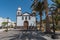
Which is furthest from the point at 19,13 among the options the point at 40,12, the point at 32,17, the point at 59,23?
the point at 59,23

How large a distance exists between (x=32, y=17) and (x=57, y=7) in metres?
27.1

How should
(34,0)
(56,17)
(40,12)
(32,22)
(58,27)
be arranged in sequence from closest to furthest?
(34,0) < (56,17) < (58,27) < (40,12) < (32,22)

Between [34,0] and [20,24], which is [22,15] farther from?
[34,0]

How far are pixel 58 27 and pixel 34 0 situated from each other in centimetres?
2342

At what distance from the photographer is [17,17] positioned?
7644 cm

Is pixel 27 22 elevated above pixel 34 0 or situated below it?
below

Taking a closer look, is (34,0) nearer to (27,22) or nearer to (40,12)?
(40,12)

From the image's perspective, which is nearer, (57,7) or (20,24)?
(57,7)

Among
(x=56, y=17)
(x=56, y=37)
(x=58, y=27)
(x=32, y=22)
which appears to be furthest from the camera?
(x=32, y=22)

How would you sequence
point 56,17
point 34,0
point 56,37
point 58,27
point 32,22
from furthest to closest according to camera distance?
point 32,22 < point 58,27 < point 56,17 < point 34,0 < point 56,37

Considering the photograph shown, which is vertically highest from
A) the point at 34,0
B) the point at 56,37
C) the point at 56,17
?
the point at 34,0

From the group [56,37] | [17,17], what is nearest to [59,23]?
[17,17]

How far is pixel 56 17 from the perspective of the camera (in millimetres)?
48812

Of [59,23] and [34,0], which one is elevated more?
[34,0]
